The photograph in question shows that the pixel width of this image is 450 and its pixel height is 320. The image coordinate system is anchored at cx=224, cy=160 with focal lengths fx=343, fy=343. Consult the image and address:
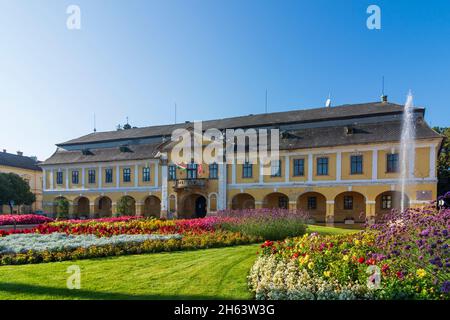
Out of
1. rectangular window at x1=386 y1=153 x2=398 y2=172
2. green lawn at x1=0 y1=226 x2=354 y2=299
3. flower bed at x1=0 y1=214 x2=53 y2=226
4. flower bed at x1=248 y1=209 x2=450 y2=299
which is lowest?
flower bed at x1=0 y1=214 x2=53 y2=226

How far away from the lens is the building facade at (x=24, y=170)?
165ft

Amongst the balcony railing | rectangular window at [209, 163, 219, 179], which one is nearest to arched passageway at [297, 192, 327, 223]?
rectangular window at [209, 163, 219, 179]

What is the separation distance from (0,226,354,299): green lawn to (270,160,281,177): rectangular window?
18.7 m

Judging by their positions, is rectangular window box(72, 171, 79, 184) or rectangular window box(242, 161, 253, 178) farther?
rectangular window box(72, 171, 79, 184)

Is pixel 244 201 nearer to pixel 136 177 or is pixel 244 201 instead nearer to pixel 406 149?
pixel 136 177

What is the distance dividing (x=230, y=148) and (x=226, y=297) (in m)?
24.2

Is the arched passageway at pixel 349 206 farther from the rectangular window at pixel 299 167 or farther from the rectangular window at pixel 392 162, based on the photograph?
the rectangular window at pixel 299 167

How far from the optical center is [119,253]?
35.6ft

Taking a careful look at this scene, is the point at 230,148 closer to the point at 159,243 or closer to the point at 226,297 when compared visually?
the point at 159,243

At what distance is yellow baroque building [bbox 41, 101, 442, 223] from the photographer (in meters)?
25.0

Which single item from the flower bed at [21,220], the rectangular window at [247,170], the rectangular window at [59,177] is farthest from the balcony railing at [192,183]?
the rectangular window at [59,177]

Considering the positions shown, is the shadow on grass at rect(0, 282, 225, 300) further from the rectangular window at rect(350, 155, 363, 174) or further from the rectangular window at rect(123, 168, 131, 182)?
the rectangular window at rect(123, 168, 131, 182)

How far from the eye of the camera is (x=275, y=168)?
94.3 feet

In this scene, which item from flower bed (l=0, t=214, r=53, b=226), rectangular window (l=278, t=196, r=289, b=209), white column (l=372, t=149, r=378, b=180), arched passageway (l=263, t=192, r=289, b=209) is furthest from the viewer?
arched passageway (l=263, t=192, r=289, b=209)
